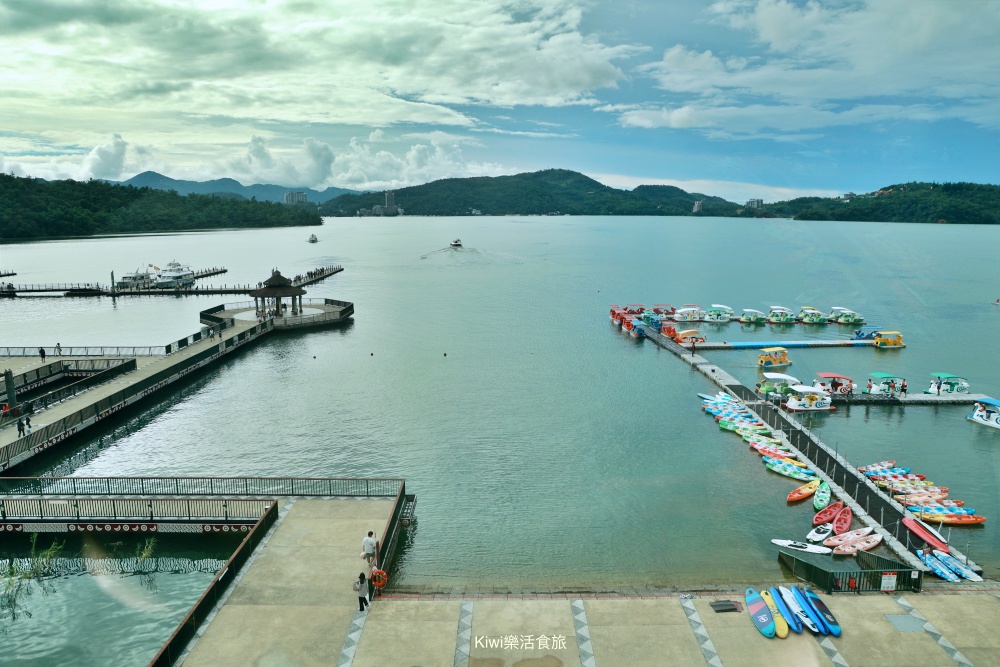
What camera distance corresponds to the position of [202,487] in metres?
27.3

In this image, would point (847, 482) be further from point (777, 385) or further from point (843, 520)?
point (777, 385)

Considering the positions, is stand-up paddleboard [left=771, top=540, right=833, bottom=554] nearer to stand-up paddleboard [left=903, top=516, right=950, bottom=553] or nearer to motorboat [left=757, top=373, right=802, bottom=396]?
stand-up paddleboard [left=903, top=516, right=950, bottom=553]

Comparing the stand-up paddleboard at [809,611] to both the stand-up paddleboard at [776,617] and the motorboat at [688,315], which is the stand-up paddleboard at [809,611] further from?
the motorboat at [688,315]

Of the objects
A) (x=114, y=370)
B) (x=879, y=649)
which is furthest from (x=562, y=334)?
(x=879, y=649)

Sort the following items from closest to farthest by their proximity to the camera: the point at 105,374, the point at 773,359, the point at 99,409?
the point at 99,409 < the point at 105,374 < the point at 773,359

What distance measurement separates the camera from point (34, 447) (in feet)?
102

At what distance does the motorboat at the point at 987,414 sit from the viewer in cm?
3922

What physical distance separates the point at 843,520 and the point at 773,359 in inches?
1221

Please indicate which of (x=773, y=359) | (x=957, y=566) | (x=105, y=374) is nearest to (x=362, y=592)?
(x=957, y=566)

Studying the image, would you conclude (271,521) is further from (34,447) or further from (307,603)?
(34,447)

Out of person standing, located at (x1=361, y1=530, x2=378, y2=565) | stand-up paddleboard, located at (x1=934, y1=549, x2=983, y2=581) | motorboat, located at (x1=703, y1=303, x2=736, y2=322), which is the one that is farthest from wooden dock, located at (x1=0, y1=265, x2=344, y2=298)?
stand-up paddleboard, located at (x1=934, y1=549, x2=983, y2=581)

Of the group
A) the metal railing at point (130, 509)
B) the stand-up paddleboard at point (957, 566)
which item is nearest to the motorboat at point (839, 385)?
the stand-up paddleboard at point (957, 566)

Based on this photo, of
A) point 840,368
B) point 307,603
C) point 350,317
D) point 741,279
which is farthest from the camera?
point 741,279

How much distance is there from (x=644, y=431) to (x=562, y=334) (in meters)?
30.8
